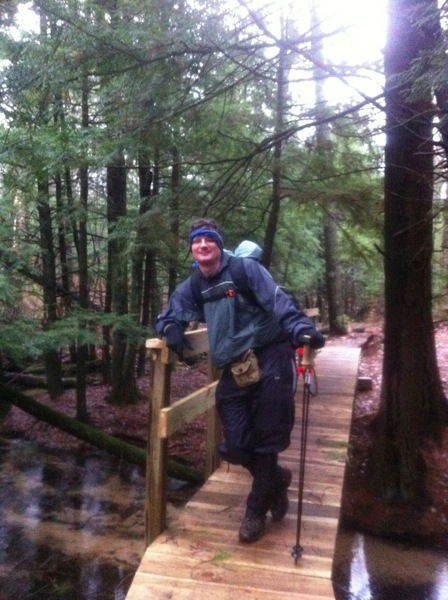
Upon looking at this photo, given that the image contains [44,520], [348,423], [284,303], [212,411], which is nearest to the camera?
[284,303]

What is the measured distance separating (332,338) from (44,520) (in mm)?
9588

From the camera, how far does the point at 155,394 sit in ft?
13.8

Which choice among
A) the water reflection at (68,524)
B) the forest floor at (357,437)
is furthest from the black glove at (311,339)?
the forest floor at (357,437)

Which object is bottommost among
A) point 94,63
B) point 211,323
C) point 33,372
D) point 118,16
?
point 33,372

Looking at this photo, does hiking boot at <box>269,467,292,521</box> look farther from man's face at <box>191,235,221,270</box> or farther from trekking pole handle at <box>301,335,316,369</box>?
man's face at <box>191,235,221,270</box>

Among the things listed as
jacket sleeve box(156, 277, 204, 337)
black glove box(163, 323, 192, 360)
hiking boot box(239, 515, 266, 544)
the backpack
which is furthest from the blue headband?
hiking boot box(239, 515, 266, 544)

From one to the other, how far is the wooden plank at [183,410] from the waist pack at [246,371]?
58 cm

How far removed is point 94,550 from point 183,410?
3549 millimetres

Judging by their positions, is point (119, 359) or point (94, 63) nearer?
point (94, 63)

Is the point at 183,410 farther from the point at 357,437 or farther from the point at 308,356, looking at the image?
the point at 357,437

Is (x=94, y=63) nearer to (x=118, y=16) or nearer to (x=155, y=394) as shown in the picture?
(x=118, y=16)

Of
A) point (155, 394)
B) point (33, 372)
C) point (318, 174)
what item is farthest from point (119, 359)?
point (155, 394)

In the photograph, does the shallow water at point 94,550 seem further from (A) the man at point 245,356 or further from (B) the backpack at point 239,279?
(B) the backpack at point 239,279

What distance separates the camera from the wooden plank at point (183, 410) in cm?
418
